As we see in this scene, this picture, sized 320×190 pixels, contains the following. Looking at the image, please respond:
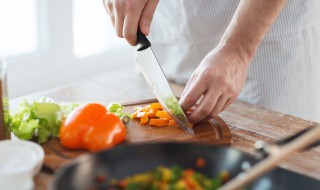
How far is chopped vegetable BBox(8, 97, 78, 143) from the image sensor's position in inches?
46.2

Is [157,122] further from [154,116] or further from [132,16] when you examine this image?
[132,16]

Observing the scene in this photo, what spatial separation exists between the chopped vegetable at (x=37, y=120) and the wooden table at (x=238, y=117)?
5.0 inches

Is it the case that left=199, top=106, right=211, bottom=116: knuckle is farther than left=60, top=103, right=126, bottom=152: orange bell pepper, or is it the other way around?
left=199, top=106, right=211, bottom=116: knuckle

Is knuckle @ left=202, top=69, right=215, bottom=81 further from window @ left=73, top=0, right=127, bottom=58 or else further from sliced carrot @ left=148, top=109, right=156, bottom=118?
window @ left=73, top=0, right=127, bottom=58

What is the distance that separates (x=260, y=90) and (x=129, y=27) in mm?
507

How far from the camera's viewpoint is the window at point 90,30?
2.60 meters

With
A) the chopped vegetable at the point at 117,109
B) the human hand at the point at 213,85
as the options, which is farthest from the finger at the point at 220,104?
the chopped vegetable at the point at 117,109

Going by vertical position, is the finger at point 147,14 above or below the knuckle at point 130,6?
below

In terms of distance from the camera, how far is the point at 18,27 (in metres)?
2.35

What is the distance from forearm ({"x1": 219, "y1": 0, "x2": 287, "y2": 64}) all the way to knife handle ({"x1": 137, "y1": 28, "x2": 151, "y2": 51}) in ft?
0.67

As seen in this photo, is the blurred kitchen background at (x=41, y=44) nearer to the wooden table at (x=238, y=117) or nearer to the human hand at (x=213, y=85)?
the wooden table at (x=238, y=117)

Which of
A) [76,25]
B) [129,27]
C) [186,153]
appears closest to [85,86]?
[129,27]

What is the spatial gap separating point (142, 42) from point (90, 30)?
1.43 metres

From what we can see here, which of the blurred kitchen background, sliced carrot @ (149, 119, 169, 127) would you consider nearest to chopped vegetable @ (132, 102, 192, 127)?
sliced carrot @ (149, 119, 169, 127)
